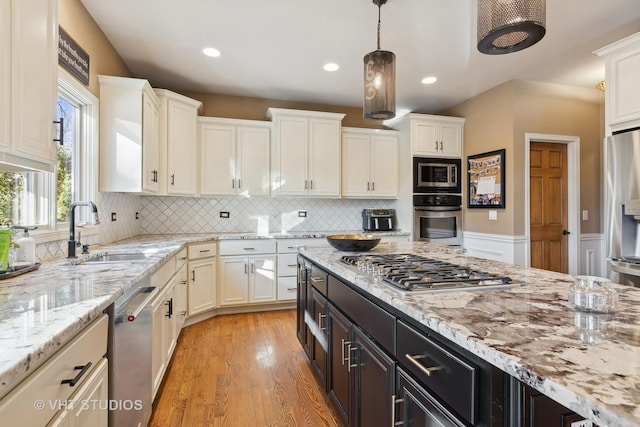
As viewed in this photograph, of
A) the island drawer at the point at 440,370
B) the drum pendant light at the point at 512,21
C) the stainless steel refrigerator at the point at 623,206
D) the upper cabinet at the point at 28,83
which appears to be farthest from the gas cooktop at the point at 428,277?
the stainless steel refrigerator at the point at 623,206

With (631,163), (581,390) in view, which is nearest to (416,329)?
(581,390)

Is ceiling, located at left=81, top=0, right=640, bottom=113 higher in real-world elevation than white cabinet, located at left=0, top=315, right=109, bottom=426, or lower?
higher

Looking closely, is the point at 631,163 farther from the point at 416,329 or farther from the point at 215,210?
the point at 215,210

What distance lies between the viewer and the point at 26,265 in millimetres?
1553

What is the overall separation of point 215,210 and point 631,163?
4074 millimetres

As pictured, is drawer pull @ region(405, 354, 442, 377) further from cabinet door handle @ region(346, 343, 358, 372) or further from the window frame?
the window frame

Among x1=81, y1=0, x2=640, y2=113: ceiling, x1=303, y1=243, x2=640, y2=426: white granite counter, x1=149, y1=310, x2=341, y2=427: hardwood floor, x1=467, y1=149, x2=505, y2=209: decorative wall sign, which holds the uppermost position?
x1=81, y1=0, x2=640, y2=113: ceiling

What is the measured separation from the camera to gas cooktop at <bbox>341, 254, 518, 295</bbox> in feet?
3.88

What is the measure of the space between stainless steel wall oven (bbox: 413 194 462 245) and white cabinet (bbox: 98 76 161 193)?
3.19 m

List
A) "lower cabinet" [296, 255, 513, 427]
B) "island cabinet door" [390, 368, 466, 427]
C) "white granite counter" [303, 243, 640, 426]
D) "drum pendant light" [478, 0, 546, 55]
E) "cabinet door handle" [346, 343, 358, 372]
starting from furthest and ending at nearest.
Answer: "cabinet door handle" [346, 343, 358, 372] → "drum pendant light" [478, 0, 546, 55] → "island cabinet door" [390, 368, 466, 427] → "lower cabinet" [296, 255, 513, 427] → "white granite counter" [303, 243, 640, 426]

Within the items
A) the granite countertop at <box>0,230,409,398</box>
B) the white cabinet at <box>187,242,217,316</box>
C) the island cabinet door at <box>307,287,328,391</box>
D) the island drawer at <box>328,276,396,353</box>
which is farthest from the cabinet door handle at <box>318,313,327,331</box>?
the white cabinet at <box>187,242,217,316</box>

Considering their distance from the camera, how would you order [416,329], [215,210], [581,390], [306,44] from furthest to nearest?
1. [215,210]
2. [306,44]
3. [416,329]
4. [581,390]

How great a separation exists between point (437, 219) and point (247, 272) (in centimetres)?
253

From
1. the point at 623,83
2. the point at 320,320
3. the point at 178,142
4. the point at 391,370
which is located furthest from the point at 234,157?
the point at 623,83
